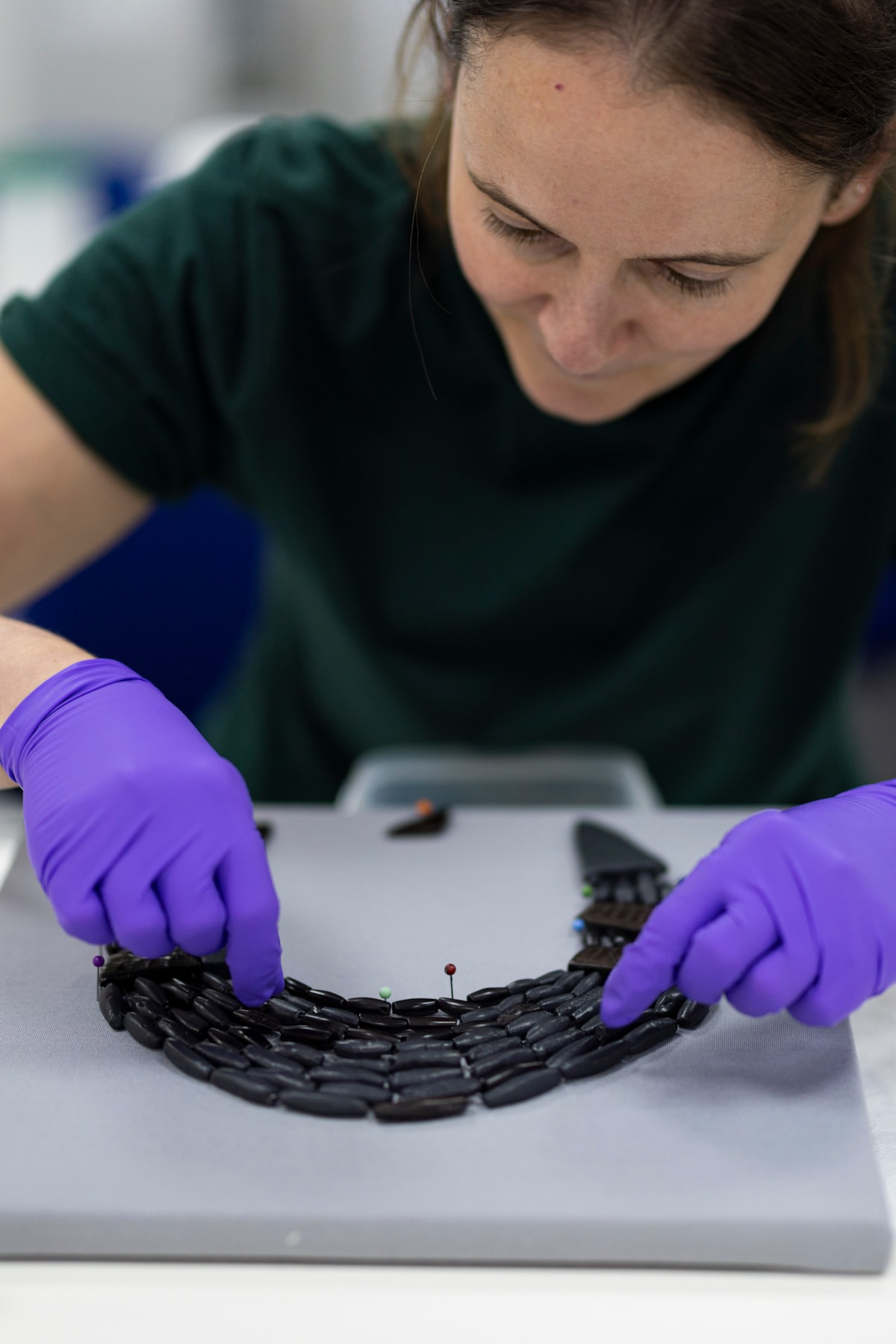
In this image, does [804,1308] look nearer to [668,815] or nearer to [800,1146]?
[800,1146]

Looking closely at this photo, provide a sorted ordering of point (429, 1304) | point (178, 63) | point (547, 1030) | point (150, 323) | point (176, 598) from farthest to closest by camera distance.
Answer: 1. point (178, 63)
2. point (176, 598)
3. point (150, 323)
4. point (547, 1030)
5. point (429, 1304)

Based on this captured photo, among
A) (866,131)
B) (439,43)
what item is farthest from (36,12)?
(866,131)

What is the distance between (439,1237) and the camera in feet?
1.55

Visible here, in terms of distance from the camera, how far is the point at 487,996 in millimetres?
598

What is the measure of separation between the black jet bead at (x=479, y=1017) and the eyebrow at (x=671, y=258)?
363mm

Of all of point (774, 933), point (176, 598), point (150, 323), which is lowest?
point (176, 598)

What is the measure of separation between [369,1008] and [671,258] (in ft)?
1.25

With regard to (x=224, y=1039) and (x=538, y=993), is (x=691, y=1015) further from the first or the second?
(x=224, y=1039)

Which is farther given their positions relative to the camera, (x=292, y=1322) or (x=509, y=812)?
(x=509, y=812)

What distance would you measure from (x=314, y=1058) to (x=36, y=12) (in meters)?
2.86

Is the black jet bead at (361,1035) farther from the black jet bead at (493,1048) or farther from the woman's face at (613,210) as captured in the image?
the woman's face at (613,210)

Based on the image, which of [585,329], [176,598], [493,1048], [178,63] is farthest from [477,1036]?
[178,63]

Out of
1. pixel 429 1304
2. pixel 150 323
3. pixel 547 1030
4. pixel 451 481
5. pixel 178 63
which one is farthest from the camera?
pixel 178 63

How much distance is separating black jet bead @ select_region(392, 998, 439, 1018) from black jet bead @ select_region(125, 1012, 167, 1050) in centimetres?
11
